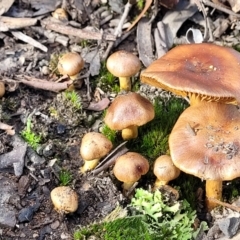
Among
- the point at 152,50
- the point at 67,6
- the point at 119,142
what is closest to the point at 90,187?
the point at 119,142

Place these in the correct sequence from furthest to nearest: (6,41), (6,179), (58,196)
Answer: (6,41), (6,179), (58,196)

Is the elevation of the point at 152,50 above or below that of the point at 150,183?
above

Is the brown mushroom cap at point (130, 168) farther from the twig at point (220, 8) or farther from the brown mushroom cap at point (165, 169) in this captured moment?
the twig at point (220, 8)

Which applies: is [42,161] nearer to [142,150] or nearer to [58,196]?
[58,196]

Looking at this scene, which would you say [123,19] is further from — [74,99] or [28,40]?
[74,99]

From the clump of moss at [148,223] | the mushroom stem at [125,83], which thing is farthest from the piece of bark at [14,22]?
the clump of moss at [148,223]

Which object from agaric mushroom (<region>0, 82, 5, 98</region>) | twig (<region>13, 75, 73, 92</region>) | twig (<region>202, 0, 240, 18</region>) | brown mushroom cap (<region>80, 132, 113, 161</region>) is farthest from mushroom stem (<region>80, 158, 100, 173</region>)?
twig (<region>202, 0, 240, 18</region>)
